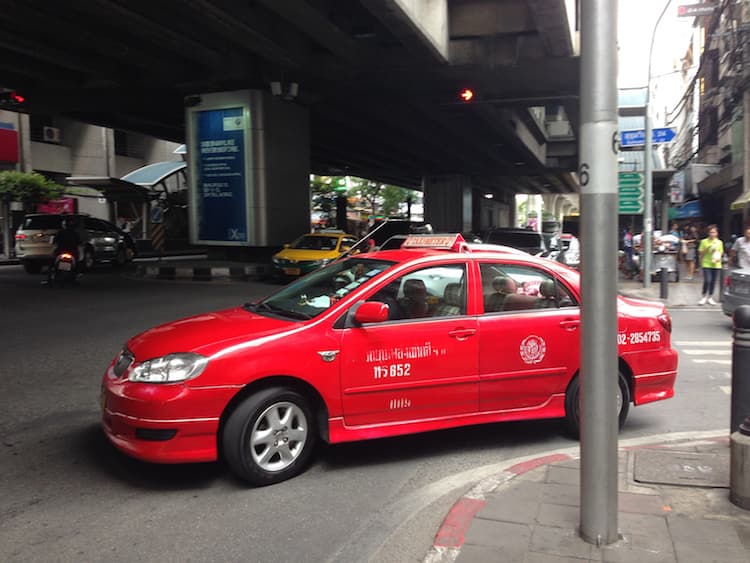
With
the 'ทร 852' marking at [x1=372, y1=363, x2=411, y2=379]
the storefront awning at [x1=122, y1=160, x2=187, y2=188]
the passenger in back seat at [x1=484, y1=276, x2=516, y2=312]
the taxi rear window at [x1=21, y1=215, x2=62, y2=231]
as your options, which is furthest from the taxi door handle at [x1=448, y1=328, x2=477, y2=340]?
the storefront awning at [x1=122, y1=160, x2=187, y2=188]

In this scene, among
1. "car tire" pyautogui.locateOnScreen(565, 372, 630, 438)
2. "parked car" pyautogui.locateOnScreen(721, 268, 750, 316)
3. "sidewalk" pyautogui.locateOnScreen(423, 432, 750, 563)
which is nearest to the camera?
"sidewalk" pyautogui.locateOnScreen(423, 432, 750, 563)

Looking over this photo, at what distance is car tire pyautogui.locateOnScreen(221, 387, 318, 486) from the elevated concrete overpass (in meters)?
10.3

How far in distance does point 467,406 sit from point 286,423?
1.36 meters

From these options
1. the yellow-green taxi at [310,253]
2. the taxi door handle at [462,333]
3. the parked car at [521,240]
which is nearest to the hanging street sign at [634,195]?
the parked car at [521,240]

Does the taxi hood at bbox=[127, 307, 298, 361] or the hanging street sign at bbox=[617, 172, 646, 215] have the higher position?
the hanging street sign at bbox=[617, 172, 646, 215]

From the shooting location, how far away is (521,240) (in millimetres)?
18891

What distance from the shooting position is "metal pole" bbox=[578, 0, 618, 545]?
3.11m

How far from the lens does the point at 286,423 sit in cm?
431

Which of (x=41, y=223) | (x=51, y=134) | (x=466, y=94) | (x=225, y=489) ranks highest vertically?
(x=51, y=134)

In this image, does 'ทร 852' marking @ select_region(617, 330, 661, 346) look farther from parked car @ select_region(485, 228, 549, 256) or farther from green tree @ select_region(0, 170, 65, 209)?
green tree @ select_region(0, 170, 65, 209)

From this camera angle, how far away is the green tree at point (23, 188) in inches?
990

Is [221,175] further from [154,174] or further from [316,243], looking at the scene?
[154,174]

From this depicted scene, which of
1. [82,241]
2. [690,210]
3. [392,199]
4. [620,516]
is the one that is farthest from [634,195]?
[392,199]

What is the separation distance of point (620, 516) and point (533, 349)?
5.18ft
